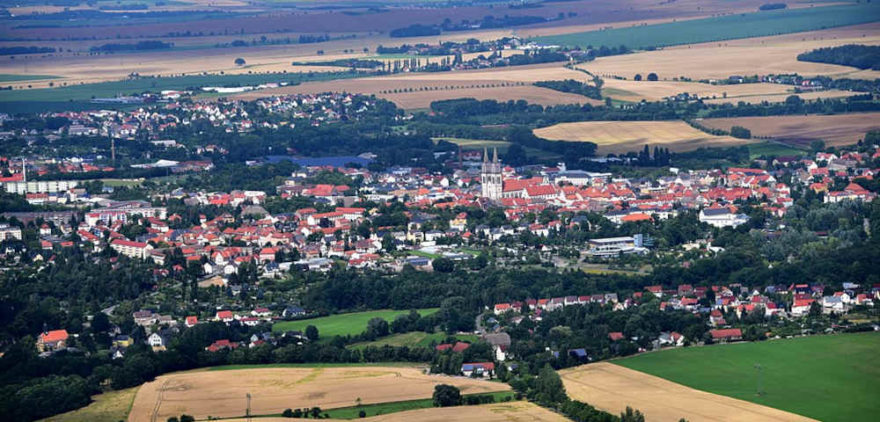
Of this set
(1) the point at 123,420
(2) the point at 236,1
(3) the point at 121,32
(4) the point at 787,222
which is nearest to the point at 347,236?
(4) the point at 787,222

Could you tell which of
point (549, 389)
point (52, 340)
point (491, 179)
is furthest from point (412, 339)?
point (491, 179)

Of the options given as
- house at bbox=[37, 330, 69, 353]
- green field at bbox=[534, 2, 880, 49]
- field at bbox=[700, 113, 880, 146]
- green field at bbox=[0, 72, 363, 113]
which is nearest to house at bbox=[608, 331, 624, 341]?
house at bbox=[37, 330, 69, 353]

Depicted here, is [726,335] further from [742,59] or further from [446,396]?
[742,59]

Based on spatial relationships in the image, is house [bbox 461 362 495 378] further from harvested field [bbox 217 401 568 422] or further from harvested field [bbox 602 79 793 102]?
harvested field [bbox 602 79 793 102]

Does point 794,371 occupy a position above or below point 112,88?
above

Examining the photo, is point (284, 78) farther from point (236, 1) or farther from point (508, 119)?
point (236, 1)

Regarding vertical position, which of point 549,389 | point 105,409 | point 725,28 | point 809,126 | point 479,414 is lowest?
point 105,409
